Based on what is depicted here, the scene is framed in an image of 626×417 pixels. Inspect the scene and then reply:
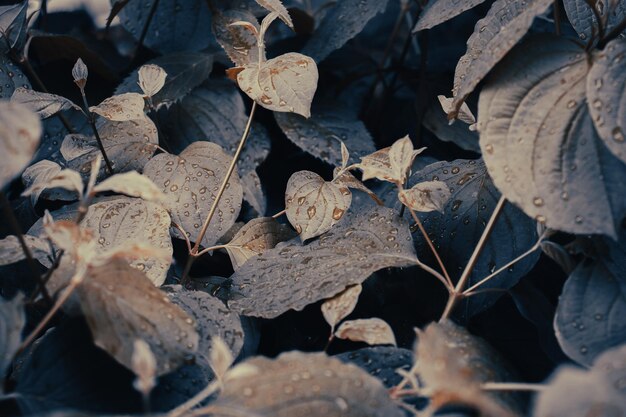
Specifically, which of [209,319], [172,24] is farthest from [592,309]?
[172,24]

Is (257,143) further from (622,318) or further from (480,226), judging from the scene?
(622,318)

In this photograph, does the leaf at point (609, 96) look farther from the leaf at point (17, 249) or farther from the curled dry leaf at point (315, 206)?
the leaf at point (17, 249)

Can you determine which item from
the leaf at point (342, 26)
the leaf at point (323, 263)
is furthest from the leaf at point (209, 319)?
the leaf at point (342, 26)

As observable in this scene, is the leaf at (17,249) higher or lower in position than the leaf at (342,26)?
lower

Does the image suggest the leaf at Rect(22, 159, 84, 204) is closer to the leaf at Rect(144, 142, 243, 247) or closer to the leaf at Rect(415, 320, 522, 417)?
the leaf at Rect(144, 142, 243, 247)

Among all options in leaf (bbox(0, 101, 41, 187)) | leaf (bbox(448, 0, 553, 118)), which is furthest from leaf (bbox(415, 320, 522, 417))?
leaf (bbox(0, 101, 41, 187))
